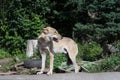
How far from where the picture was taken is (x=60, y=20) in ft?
55.1

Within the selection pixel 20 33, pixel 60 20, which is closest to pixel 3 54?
pixel 20 33

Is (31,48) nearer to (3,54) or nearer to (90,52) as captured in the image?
(3,54)

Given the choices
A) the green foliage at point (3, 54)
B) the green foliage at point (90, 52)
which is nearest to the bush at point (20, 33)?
the green foliage at point (3, 54)

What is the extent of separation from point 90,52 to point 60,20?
366cm

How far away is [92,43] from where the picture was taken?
48.5 feet

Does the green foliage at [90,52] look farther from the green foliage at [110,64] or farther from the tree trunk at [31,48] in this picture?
the green foliage at [110,64]

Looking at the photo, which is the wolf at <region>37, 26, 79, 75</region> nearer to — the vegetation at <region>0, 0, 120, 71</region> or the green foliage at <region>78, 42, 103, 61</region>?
the green foliage at <region>78, 42, 103, 61</region>

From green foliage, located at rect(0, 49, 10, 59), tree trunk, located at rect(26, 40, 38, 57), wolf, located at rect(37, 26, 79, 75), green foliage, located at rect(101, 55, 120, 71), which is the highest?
wolf, located at rect(37, 26, 79, 75)

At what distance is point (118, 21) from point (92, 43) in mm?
1192

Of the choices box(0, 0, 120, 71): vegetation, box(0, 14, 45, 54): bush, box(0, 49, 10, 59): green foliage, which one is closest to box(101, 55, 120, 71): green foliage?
box(0, 0, 120, 71): vegetation

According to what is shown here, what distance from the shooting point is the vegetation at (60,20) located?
1487 cm

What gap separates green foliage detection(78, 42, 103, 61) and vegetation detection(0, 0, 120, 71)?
1.12ft

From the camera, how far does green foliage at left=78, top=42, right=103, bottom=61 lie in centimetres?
1299

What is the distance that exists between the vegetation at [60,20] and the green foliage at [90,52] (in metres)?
0.34
